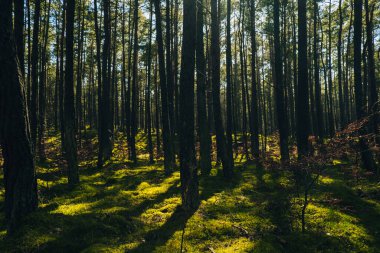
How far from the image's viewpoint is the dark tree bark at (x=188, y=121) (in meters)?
8.96

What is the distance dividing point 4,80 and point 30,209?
9.55ft

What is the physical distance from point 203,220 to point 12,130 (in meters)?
5.26

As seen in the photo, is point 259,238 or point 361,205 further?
point 361,205

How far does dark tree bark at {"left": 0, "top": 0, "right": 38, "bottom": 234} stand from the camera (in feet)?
21.0

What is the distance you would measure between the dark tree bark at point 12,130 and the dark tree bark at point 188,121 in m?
4.14

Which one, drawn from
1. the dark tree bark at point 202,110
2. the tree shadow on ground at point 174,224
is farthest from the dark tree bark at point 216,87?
the tree shadow on ground at point 174,224

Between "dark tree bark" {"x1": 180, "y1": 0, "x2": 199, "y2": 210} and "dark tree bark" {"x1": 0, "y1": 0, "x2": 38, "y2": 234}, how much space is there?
414cm

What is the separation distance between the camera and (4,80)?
643 centimetres

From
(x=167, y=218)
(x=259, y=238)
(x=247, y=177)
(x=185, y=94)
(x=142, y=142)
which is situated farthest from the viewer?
(x=142, y=142)

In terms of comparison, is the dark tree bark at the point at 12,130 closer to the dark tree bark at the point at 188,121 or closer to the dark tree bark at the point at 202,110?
the dark tree bark at the point at 188,121

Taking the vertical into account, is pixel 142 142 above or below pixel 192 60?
below

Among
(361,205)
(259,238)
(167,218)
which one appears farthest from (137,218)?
(361,205)

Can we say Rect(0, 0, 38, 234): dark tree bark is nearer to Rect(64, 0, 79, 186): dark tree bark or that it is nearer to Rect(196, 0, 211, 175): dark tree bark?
Rect(64, 0, 79, 186): dark tree bark

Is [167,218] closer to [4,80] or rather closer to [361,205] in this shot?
[4,80]
